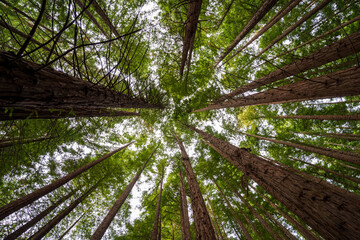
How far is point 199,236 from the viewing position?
3168mm

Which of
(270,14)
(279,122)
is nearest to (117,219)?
(279,122)

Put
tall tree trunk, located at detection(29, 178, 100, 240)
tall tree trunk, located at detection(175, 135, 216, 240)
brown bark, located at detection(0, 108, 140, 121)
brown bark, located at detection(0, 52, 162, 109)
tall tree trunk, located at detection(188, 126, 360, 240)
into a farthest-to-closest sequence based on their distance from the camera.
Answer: tall tree trunk, located at detection(29, 178, 100, 240) < tall tree trunk, located at detection(175, 135, 216, 240) < brown bark, located at detection(0, 108, 140, 121) < tall tree trunk, located at detection(188, 126, 360, 240) < brown bark, located at detection(0, 52, 162, 109)

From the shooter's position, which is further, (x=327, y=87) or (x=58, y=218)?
(x=58, y=218)

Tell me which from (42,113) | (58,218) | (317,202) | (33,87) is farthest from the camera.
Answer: (58,218)

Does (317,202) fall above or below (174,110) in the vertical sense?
below

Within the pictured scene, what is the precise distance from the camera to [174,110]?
10359mm

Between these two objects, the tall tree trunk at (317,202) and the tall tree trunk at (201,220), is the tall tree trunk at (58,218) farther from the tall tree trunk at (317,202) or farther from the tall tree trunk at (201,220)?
the tall tree trunk at (317,202)

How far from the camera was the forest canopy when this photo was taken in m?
1.94

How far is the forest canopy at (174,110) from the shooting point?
1.94 metres

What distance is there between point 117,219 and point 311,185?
33.5 ft

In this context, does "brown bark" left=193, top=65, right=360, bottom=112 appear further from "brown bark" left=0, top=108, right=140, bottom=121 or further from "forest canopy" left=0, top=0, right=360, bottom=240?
"brown bark" left=0, top=108, right=140, bottom=121

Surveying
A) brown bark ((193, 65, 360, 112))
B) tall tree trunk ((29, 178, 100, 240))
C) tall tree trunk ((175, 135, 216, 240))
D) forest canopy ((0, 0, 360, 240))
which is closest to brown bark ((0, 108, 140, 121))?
forest canopy ((0, 0, 360, 240))

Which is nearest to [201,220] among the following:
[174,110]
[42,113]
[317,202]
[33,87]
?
[317,202]

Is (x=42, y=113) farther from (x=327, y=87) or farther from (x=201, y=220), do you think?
(x=327, y=87)
